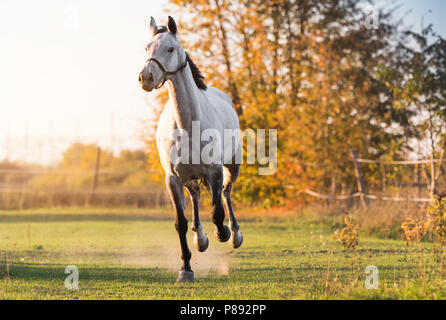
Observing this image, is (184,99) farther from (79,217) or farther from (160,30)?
(79,217)

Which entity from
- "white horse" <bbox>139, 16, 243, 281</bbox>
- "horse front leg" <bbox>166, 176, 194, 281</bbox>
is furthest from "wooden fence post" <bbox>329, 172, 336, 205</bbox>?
"horse front leg" <bbox>166, 176, 194, 281</bbox>

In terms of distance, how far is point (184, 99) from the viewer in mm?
5898

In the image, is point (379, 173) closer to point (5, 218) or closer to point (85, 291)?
point (5, 218)

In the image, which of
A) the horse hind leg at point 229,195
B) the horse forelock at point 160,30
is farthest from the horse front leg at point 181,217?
the horse forelock at point 160,30

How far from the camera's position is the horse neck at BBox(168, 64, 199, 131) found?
5.86m

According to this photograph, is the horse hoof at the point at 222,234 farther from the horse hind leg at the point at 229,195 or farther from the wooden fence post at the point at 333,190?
the wooden fence post at the point at 333,190

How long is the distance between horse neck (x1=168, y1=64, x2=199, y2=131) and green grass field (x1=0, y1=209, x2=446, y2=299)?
5.70 ft

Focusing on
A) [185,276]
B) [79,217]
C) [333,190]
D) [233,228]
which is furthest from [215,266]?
[79,217]

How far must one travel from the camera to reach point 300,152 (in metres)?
17.4

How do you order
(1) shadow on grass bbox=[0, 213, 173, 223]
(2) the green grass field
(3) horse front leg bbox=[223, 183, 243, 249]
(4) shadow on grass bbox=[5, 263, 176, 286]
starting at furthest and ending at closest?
1. (1) shadow on grass bbox=[0, 213, 173, 223]
2. (3) horse front leg bbox=[223, 183, 243, 249]
3. (4) shadow on grass bbox=[5, 263, 176, 286]
4. (2) the green grass field

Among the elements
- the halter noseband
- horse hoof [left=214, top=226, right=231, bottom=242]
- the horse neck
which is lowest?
horse hoof [left=214, top=226, right=231, bottom=242]

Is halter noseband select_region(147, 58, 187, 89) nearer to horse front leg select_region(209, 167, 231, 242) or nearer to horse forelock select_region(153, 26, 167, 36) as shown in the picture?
horse forelock select_region(153, 26, 167, 36)

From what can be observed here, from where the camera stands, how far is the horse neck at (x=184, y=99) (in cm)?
586

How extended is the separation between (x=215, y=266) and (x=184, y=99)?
265 centimetres
